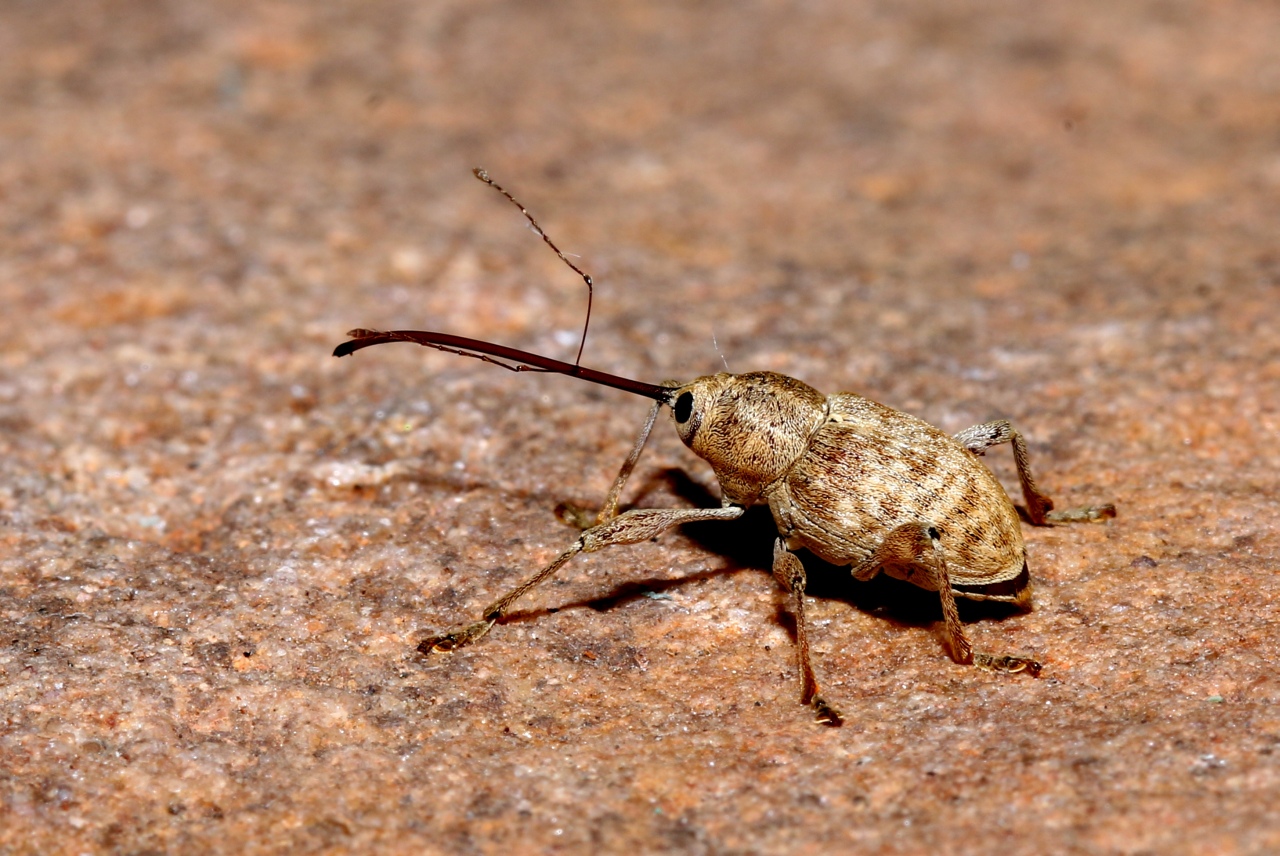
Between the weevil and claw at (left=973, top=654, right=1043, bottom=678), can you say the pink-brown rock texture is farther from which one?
the weevil

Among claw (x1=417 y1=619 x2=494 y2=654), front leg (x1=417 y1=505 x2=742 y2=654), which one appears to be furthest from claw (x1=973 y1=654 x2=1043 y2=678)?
claw (x1=417 y1=619 x2=494 y2=654)

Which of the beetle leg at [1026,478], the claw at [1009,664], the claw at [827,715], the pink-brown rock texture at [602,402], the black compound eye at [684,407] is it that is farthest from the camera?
the beetle leg at [1026,478]

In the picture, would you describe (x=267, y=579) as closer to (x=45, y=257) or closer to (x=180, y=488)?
(x=180, y=488)

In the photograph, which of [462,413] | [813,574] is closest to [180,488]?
[462,413]

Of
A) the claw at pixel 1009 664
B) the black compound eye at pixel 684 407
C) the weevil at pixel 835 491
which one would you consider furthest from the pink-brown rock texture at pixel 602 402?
the black compound eye at pixel 684 407

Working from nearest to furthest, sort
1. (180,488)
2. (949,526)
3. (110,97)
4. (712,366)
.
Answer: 1. (949,526)
2. (180,488)
3. (712,366)
4. (110,97)

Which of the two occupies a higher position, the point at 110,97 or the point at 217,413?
the point at 110,97

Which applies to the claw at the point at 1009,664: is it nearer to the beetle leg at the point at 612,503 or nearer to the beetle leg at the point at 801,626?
the beetle leg at the point at 801,626
